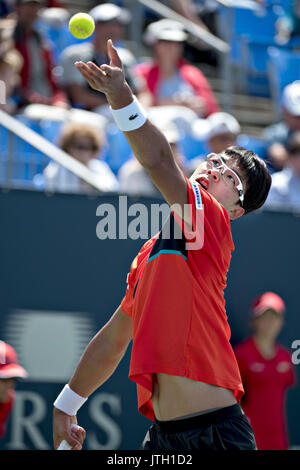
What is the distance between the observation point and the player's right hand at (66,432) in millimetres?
3312

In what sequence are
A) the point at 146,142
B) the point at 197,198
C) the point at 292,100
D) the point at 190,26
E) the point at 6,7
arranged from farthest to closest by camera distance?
the point at 190,26, the point at 6,7, the point at 292,100, the point at 197,198, the point at 146,142

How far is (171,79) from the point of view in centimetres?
788

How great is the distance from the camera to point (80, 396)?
3393 mm

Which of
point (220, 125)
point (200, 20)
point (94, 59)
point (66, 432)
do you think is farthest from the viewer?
point (200, 20)

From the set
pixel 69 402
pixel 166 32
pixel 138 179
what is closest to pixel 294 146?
pixel 138 179

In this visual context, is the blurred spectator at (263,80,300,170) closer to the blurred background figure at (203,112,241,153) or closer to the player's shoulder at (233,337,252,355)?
the blurred background figure at (203,112,241,153)

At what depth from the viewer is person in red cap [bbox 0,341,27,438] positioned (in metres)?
5.17

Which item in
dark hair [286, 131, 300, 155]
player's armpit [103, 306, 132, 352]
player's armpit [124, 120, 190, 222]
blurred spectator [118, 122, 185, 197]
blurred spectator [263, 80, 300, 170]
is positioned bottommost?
player's armpit [103, 306, 132, 352]

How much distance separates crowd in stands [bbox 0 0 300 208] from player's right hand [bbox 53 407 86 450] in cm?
251

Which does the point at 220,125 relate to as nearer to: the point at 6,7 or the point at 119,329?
the point at 6,7

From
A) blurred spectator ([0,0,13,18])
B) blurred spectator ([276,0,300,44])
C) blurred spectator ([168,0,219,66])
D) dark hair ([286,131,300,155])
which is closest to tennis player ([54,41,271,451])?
dark hair ([286,131,300,155])

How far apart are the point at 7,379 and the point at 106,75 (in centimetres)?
295
